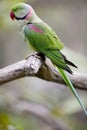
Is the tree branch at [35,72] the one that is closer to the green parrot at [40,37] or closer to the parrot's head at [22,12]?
the green parrot at [40,37]

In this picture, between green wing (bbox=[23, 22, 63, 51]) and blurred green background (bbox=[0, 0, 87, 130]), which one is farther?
blurred green background (bbox=[0, 0, 87, 130])

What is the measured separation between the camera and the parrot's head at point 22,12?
9.14 ft

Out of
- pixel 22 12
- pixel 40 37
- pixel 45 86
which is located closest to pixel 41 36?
pixel 40 37

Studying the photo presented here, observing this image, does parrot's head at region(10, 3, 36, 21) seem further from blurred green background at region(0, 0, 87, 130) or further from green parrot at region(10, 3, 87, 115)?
blurred green background at region(0, 0, 87, 130)

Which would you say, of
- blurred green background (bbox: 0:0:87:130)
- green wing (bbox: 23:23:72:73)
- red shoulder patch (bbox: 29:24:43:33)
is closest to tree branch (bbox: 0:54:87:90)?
green wing (bbox: 23:23:72:73)

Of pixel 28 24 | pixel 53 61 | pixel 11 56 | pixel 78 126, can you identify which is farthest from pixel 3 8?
pixel 11 56

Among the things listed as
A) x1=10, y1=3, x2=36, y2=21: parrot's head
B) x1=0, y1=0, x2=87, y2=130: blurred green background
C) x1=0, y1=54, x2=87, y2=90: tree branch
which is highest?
x1=10, y1=3, x2=36, y2=21: parrot's head

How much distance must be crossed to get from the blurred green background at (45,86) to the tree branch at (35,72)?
11.5 inches

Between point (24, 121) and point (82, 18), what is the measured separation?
6.44 ft

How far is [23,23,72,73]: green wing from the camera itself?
106 inches

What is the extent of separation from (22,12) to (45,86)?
5.40ft

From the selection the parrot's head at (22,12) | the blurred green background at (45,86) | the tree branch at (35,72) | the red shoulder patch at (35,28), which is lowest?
the blurred green background at (45,86)

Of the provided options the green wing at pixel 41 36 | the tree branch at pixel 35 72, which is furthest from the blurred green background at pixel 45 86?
the green wing at pixel 41 36

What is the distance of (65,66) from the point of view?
→ 2.58m
